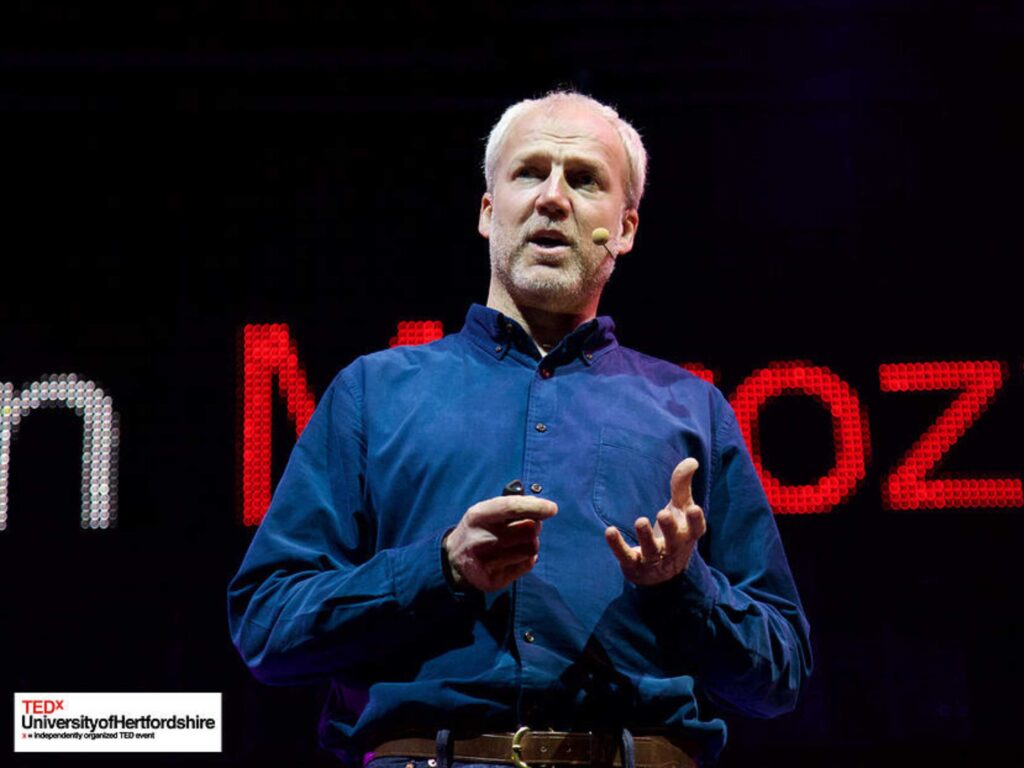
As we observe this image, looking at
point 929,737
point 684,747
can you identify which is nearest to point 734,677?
point 684,747

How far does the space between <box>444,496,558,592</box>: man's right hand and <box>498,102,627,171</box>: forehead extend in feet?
2.45

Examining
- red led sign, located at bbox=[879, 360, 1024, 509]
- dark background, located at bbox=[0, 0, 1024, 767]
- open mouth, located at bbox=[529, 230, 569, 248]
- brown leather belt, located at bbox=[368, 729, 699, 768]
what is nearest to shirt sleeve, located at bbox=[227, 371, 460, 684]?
brown leather belt, located at bbox=[368, 729, 699, 768]

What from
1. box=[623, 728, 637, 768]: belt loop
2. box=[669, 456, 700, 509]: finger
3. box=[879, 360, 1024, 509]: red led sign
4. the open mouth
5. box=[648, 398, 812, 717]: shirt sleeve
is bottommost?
box=[623, 728, 637, 768]: belt loop

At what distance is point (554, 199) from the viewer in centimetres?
180

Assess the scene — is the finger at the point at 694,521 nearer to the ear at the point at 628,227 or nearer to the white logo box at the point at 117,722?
the ear at the point at 628,227

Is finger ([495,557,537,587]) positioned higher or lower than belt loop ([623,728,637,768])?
higher

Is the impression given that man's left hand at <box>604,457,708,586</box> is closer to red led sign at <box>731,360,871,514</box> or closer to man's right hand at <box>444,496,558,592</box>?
man's right hand at <box>444,496,558,592</box>

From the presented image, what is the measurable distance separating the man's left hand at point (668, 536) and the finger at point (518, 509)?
3.7 inches

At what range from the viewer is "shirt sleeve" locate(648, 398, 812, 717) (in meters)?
1.43

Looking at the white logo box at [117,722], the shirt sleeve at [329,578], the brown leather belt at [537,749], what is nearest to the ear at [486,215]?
the shirt sleeve at [329,578]

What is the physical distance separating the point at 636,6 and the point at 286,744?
89.3 inches

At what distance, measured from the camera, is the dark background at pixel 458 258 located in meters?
3.32

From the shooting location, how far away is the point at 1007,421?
10.7 feet

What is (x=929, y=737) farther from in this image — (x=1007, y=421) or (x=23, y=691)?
(x=23, y=691)
